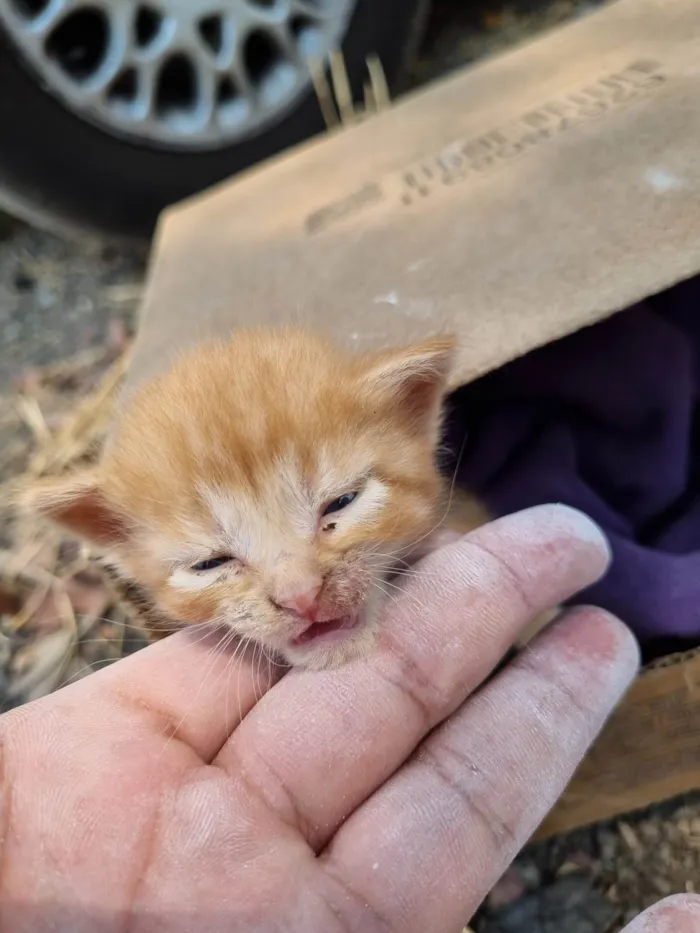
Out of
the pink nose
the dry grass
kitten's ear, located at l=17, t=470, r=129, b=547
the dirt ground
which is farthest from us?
the dry grass

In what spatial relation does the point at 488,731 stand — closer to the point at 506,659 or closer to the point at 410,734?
the point at 410,734

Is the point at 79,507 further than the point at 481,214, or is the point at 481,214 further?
the point at 481,214

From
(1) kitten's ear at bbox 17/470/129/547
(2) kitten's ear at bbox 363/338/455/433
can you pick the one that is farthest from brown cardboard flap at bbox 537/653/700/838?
(1) kitten's ear at bbox 17/470/129/547

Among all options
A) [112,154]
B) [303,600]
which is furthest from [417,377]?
[112,154]

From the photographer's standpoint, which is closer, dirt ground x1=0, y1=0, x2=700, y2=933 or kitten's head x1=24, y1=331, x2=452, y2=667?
kitten's head x1=24, y1=331, x2=452, y2=667

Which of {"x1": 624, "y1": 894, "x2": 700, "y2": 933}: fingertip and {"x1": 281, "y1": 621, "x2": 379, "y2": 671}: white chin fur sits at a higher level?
{"x1": 281, "y1": 621, "x2": 379, "y2": 671}: white chin fur

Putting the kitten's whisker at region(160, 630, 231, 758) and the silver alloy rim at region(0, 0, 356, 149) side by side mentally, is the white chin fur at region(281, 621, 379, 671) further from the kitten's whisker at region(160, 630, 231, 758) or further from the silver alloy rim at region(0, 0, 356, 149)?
the silver alloy rim at region(0, 0, 356, 149)

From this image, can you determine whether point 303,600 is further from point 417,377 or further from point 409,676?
point 417,377
